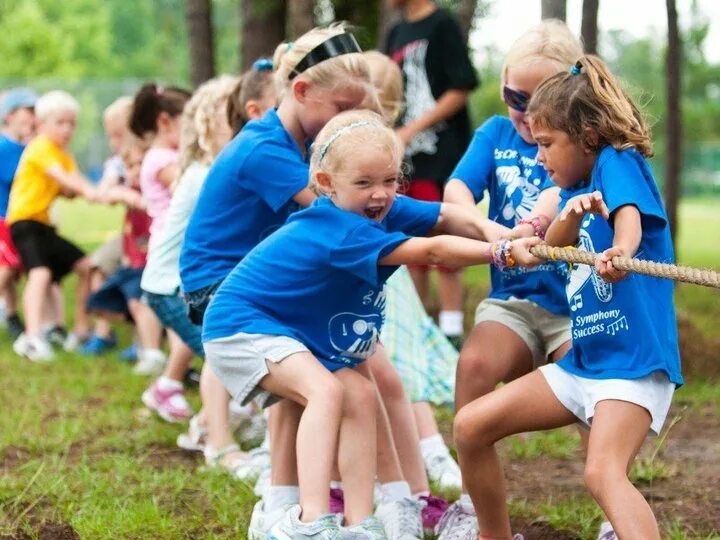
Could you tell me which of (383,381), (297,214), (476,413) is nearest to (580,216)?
(476,413)

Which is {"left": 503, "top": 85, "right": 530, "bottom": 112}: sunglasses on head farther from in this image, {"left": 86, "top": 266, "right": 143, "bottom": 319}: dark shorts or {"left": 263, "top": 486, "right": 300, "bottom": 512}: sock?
{"left": 86, "top": 266, "right": 143, "bottom": 319}: dark shorts

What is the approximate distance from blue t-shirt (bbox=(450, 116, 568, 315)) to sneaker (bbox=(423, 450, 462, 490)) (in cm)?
91

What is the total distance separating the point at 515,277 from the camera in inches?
153

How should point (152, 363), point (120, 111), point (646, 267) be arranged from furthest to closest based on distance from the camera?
1. point (120, 111)
2. point (152, 363)
3. point (646, 267)

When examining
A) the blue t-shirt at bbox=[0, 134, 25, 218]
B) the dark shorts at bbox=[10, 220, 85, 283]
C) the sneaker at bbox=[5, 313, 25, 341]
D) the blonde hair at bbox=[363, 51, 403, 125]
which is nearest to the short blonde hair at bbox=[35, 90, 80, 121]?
the blue t-shirt at bbox=[0, 134, 25, 218]

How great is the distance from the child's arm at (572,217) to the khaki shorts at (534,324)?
1.90 feet

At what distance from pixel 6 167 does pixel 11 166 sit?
0.04m

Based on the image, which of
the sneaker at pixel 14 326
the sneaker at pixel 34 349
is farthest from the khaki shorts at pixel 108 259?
the sneaker at pixel 14 326

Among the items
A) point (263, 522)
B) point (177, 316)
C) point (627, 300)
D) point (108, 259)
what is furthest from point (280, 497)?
point (108, 259)

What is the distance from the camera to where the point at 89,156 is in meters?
34.6

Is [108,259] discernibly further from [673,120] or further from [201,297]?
[673,120]

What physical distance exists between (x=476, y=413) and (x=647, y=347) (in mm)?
504

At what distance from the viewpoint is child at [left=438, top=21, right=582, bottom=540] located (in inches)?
148

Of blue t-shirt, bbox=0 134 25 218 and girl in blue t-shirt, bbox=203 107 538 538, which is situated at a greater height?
girl in blue t-shirt, bbox=203 107 538 538
